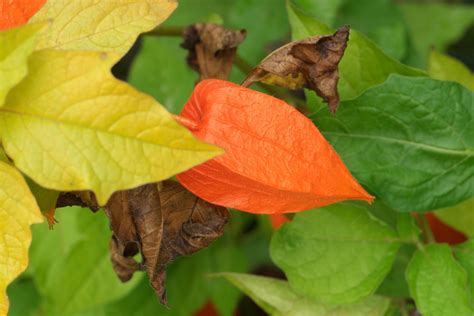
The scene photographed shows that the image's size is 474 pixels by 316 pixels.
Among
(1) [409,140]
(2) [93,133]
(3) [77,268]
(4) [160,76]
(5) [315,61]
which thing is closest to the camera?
(2) [93,133]

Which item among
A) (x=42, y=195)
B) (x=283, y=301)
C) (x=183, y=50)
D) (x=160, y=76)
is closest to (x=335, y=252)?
(x=283, y=301)

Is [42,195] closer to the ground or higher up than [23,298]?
higher up

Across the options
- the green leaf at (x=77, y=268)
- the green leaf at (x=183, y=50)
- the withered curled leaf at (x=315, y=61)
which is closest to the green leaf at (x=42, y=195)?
the withered curled leaf at (x=315, y=61)

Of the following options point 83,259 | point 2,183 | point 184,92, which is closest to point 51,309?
point 83,259

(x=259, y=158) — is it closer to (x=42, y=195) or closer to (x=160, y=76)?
(x=42, y=195)

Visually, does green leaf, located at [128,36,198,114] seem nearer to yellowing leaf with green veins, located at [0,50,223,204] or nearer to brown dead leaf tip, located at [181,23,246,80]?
brown dead leaf tip, located at [181,23,246,80]

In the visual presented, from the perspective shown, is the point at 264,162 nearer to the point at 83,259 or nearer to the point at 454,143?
the point at 454,143

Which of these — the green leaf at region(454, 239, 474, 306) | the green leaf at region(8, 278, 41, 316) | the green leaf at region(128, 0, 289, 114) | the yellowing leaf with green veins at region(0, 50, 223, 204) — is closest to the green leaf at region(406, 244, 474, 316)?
the green leaf at region(454, 239, 474, 306)
